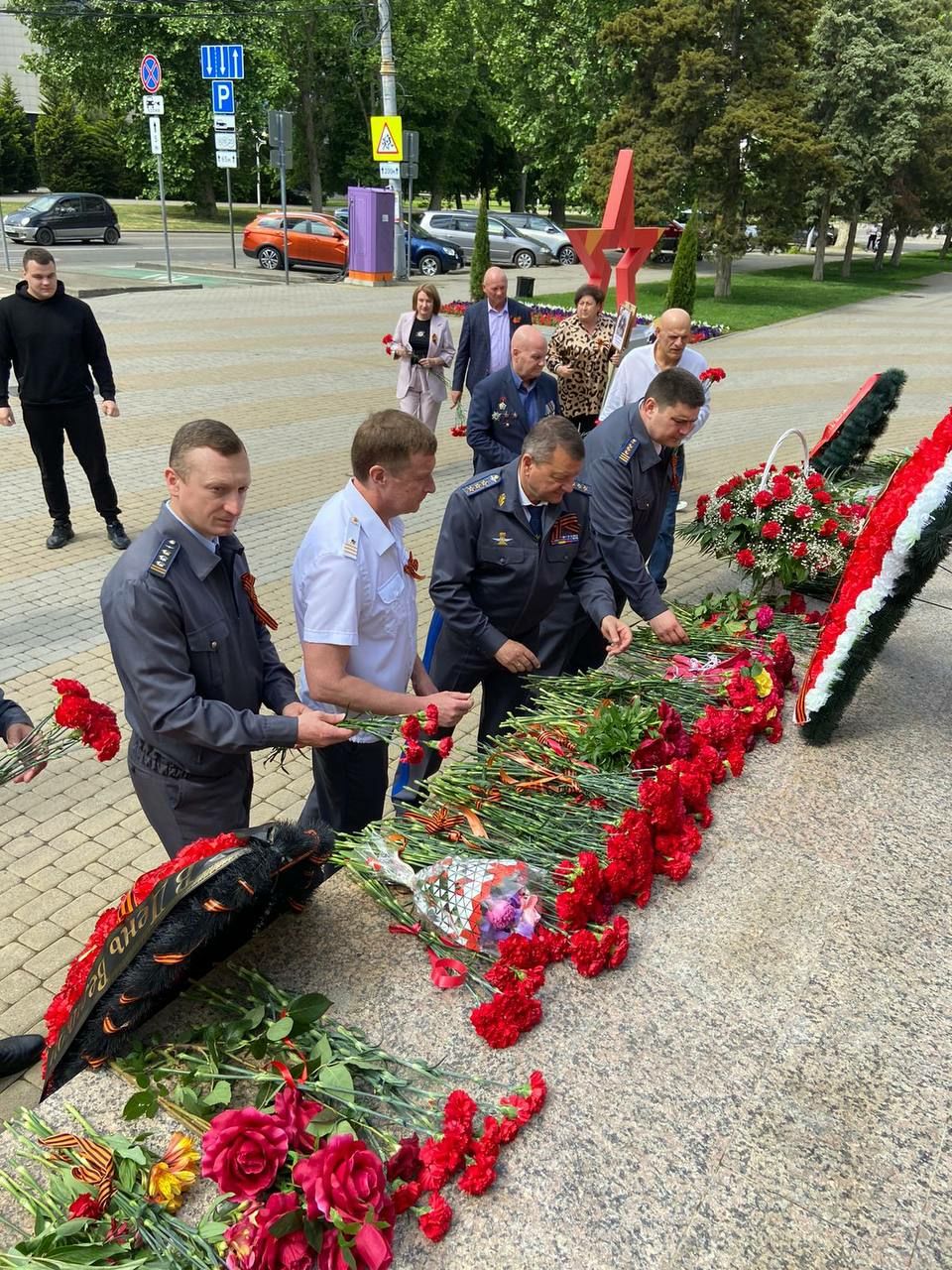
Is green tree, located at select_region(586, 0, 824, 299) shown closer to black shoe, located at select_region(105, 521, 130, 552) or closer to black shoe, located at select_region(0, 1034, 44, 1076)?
black shoe, located at select_region(105, 521, 130, 552)

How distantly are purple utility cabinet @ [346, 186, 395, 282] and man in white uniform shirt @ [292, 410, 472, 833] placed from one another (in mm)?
21385

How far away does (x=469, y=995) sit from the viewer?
7.35ft

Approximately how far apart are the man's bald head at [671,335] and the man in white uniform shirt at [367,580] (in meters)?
3.24

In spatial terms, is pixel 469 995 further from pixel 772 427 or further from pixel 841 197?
pixel 841 197

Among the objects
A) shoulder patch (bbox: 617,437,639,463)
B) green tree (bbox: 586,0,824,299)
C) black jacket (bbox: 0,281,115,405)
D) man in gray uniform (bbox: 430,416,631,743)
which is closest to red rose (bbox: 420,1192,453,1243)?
man in gray uniform (bbox: 430,416,631,743)

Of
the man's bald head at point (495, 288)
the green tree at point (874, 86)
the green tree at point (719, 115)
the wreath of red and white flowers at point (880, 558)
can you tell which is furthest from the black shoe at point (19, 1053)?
the green tree at point (874, 86)

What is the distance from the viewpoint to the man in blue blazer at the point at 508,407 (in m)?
6.03

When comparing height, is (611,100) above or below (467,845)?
above

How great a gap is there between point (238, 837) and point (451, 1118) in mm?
713

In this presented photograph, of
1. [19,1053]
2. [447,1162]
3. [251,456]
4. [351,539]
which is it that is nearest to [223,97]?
[251,456]

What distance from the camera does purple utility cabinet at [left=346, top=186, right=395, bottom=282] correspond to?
22375 millimetres

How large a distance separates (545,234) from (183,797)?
31.2 meters

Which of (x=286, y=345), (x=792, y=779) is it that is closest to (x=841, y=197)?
(x=286, y=345)

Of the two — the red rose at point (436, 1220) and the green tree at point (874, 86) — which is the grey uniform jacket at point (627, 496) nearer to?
the red rose at point (436, 1220)
